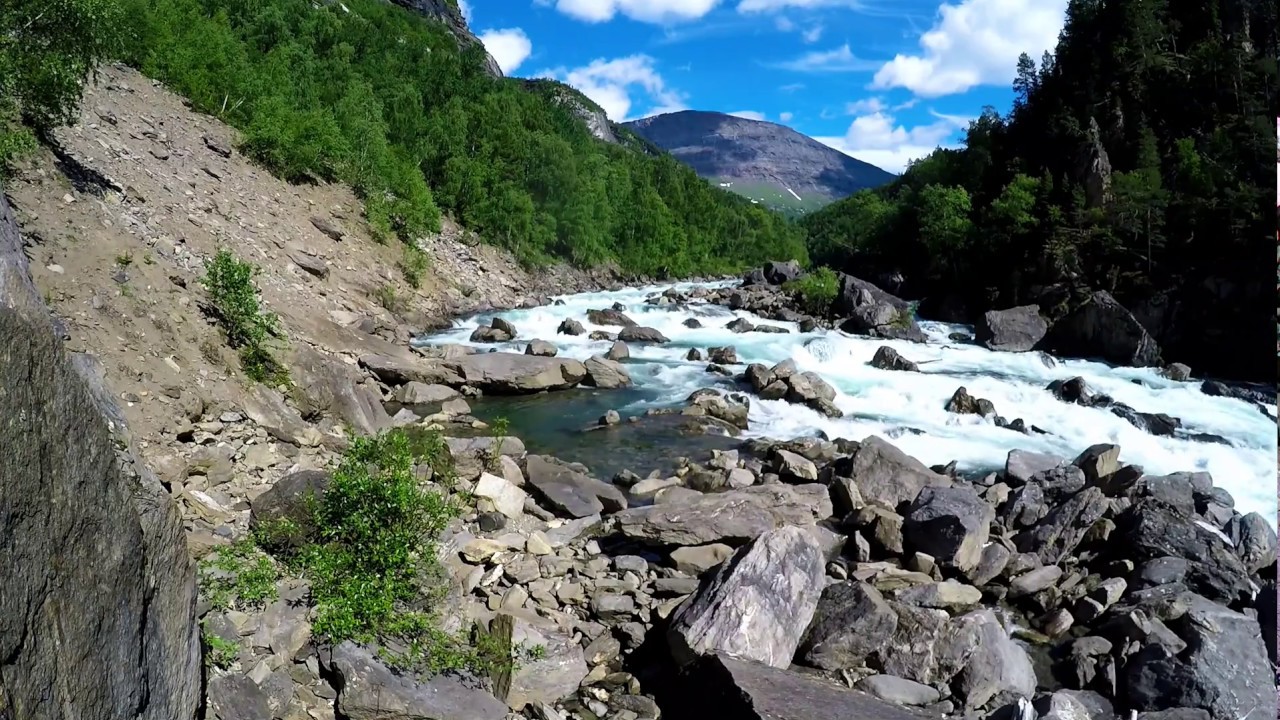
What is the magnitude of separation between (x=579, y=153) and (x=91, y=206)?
6242cm

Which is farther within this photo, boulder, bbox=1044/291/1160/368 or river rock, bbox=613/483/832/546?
boulder, bbox=1044/291/1160/368

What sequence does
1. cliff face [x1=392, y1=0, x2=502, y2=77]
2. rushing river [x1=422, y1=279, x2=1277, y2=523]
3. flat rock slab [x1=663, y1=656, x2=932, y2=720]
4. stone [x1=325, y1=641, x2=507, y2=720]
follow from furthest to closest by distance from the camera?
1. cliff face [x1=392, y1=0, x2=502, y2=77]
2. rushing river [x1=422, y1=279, x2=1277, y2=523]
3. flat rock slab [x1=663, y1=656, x2=932, y2=720]
4. stone [x1=325, y1=641, x2=507, y2=720]

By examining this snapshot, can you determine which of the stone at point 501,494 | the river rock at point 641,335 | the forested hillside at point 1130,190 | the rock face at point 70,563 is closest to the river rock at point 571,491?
the stone at point 501,494

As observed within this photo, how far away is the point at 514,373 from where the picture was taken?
21.9m

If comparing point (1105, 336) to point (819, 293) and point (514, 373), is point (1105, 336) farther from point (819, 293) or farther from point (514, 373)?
point (514, 373)

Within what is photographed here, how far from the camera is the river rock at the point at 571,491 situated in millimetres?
12133

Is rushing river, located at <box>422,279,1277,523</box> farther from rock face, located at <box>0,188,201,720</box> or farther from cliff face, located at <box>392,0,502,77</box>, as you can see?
cliff face, located at <box>392,0,502,77</box>

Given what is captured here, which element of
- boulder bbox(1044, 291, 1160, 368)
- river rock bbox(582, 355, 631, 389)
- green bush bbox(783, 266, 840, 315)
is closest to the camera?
river rock bbox(582, 355, 631, 389)

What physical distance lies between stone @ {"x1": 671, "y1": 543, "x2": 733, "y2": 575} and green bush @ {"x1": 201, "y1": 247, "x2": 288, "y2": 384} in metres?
8.21

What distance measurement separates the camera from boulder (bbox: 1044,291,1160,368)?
30.2m

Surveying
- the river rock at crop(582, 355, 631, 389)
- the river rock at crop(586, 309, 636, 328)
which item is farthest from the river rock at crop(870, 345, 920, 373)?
Answer: the river rock at crop(586, 309, 636, 328)

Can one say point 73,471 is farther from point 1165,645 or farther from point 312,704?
point 1165,645

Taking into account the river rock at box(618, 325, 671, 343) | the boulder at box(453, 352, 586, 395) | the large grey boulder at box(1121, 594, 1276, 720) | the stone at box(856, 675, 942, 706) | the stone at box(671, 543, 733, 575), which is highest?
the large grey boulder at box(1121, 594, 1276, 720)

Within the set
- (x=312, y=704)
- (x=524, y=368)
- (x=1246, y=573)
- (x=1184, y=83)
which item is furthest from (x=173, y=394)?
(x=1184, y=83)
